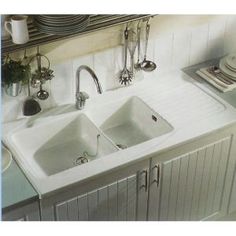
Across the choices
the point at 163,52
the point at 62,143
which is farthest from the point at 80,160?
the point at 163,52

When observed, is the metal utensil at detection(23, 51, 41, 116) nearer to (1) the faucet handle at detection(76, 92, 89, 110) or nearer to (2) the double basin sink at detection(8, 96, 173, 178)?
(2) the double basin sink at detection(8, 96, 173, 178)

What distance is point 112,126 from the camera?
284 centimetres

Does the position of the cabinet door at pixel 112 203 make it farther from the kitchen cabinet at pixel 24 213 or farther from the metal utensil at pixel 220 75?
the metal utensil at pixel 220 75

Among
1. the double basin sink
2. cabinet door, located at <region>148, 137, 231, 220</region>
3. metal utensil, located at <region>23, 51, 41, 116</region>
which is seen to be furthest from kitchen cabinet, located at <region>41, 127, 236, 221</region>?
metal utensil, located at <region>23, 51, 41, 116</region>

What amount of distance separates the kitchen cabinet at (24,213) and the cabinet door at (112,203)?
9 centimetres

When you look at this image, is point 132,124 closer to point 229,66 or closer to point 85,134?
point 85,134

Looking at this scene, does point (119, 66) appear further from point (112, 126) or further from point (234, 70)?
point (234, 70)

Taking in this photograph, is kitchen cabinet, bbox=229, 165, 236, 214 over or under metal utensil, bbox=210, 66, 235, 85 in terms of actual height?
under

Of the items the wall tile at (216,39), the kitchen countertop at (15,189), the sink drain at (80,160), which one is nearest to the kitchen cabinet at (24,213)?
the kitchen countertop at (15,189)

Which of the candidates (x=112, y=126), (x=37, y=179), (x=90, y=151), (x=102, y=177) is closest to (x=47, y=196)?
(x=37, y=179)

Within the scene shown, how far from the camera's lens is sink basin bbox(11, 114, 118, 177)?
8.41ft

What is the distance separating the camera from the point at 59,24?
2318mm

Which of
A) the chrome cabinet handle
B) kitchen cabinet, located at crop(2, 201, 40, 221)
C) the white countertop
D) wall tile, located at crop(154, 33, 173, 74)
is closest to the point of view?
kitchen cabinet, located at crop(2, 201, 40, 221)
